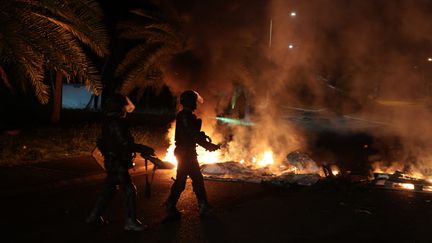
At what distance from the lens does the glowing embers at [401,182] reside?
908 centimetres

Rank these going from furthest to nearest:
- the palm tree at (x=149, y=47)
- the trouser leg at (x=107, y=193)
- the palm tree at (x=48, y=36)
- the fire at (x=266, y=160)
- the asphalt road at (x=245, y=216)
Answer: the palm tree at (x=149, y=47), the fire at (x=266, y=160), the palm tree at (x=48, y=36), the trouser leg at (x=107, y=193), the asphalt road at (x=245, y=216)

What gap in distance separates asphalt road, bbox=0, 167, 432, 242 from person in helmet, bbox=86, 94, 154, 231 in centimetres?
30

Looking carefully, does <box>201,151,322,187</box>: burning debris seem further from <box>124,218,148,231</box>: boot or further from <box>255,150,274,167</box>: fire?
<box>124,218,148,231</box>: boot

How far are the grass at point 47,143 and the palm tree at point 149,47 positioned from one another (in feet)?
6.31

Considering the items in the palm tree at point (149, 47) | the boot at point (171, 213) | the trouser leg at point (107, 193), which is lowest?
the boot at point (171, 213)

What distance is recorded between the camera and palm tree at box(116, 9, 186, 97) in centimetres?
1340

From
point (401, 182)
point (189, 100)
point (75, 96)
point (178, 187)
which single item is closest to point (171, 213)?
point (178, 187)

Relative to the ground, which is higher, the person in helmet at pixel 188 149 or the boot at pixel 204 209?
the person in helmet at pixel 188 149

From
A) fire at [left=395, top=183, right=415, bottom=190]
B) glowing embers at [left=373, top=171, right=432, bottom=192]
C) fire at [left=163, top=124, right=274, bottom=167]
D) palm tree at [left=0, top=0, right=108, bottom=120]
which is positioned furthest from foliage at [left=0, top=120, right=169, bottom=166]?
fire at [left=395, top=183, right=415, bottom=190]

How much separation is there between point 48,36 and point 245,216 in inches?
189

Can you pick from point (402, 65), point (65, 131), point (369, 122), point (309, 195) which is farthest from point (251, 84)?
point (369, 122)

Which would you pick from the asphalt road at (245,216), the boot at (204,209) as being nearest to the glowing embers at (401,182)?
the asphalt road at (245,216)

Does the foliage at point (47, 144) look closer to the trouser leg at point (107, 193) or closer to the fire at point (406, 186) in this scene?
the trouser leg at point (107, 193)

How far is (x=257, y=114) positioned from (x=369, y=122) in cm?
1224
